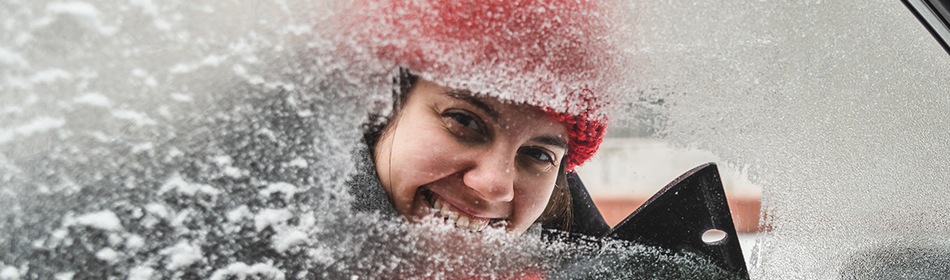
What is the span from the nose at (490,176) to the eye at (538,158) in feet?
0.06

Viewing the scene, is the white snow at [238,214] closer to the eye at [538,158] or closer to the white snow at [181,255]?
the white snow at [181,255]

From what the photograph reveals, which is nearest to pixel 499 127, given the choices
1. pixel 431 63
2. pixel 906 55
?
pixel 431 63

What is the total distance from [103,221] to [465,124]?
42cm

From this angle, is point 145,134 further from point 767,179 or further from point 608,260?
point 767,179

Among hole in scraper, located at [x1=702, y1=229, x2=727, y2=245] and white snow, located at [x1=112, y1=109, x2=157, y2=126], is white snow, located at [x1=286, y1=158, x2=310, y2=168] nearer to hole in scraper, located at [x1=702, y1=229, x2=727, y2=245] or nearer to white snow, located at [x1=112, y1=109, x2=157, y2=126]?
white snow, located at [x1=112, y1=109, x2=157, y2=126]

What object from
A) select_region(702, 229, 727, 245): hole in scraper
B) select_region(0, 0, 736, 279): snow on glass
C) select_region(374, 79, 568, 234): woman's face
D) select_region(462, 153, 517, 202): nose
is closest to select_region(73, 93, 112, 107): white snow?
select_region(0, 0, 736, 279): snow on glass

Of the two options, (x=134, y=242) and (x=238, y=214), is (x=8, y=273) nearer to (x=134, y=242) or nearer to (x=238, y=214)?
(x=134, y=242)

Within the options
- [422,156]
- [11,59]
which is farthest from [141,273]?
[422,156]

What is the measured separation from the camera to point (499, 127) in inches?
40.6

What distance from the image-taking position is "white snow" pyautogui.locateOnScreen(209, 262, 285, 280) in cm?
86

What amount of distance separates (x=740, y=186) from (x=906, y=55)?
316mm

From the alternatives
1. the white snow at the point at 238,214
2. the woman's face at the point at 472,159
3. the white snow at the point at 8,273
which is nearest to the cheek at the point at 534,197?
the woman's face at the point at 472,159

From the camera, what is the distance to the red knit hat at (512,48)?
36.6 inches

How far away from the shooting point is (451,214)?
1.02m
